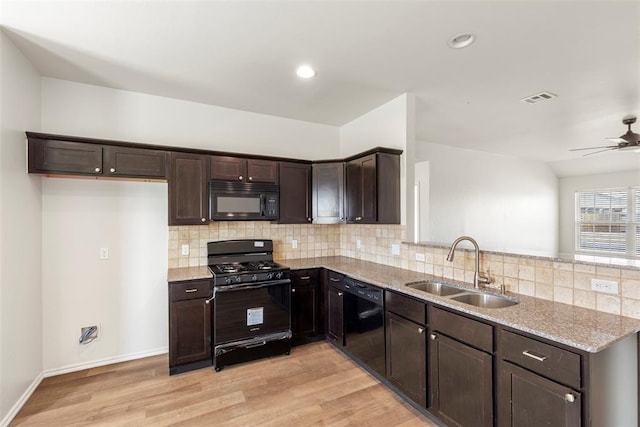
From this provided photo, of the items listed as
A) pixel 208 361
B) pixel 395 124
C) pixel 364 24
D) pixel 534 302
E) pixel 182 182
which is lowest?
pixel 208 361

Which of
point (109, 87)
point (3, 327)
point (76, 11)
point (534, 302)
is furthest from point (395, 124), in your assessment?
point (3, 327)

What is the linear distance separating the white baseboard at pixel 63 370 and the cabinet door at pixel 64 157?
1840mm

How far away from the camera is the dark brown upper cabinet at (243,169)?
10.4 feet

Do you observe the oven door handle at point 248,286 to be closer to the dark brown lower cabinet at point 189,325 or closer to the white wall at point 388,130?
the dark brown lower cabinet at point 189,325

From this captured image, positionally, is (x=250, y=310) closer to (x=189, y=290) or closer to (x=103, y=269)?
(x=189, y=290)

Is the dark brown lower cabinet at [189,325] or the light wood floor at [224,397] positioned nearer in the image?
the light wood floor at [224,397]

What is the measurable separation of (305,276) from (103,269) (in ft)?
6.82

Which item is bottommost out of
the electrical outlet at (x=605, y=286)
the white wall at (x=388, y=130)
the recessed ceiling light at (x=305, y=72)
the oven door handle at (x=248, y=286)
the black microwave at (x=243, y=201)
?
the oven door handle at (x=248, y=286)

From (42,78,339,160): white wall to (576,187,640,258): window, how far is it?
6.37 meters

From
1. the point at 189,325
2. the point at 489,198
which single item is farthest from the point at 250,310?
the point at 489,198

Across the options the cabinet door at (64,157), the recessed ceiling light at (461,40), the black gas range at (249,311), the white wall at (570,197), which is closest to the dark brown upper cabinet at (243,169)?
the black gas range at (249,311)

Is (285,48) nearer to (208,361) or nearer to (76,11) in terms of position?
(76,11)

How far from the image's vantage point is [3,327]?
6.88ft

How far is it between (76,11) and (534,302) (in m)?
3.58
